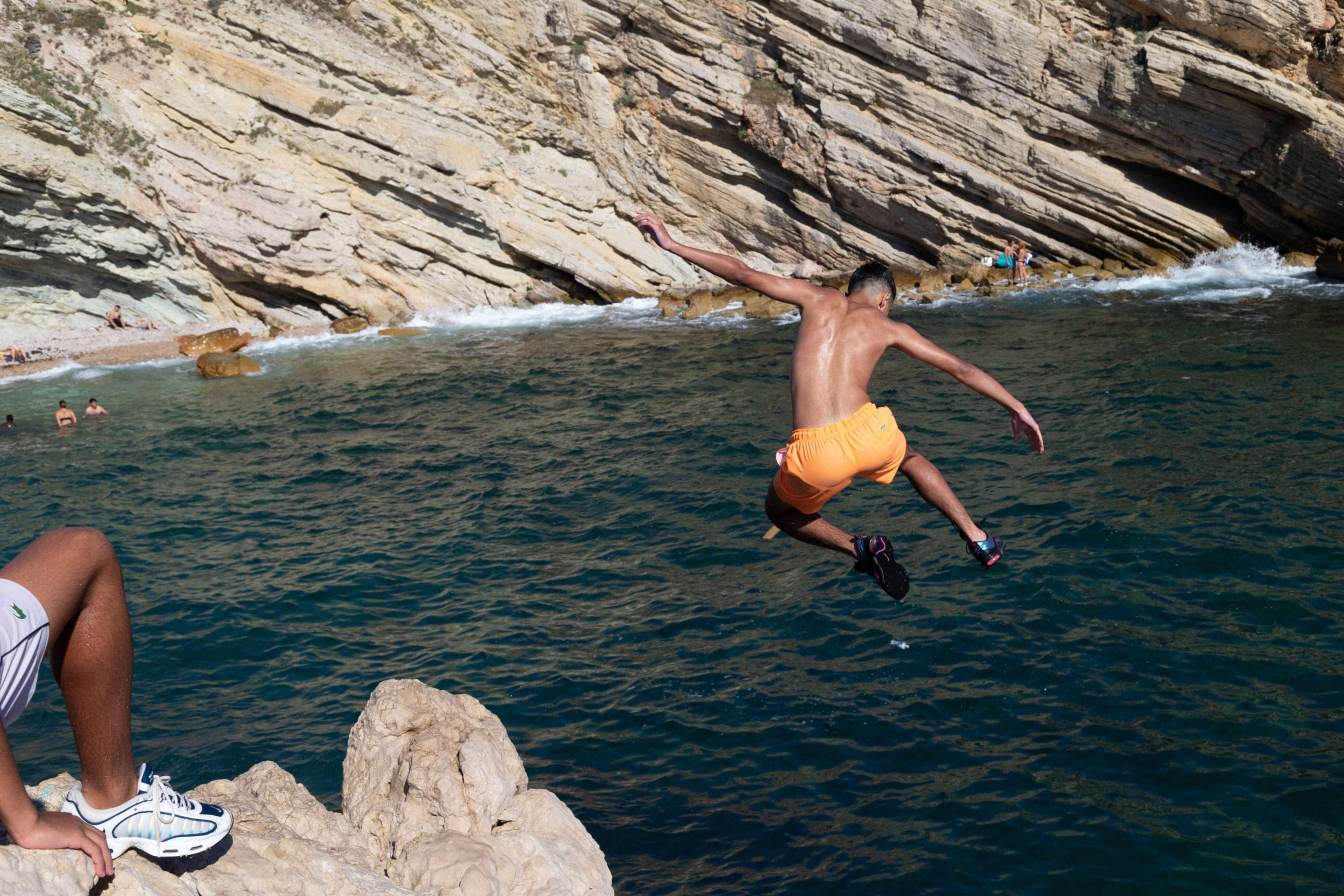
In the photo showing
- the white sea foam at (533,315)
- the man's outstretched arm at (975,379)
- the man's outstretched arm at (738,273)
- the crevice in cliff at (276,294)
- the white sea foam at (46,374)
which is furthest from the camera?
the crevice in cliff at (276,294)

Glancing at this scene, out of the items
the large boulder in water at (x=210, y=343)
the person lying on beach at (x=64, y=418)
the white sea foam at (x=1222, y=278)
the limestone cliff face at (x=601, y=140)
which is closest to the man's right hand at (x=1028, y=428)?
the person lying on beach at (x=64, y=418)

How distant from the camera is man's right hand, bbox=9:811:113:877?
14.2 feet

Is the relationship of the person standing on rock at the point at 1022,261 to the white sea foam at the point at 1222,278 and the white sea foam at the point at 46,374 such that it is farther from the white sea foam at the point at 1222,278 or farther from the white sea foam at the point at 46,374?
the white sea foam at the point at 46,374

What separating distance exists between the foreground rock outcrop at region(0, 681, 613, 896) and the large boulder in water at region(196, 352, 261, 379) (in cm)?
2399

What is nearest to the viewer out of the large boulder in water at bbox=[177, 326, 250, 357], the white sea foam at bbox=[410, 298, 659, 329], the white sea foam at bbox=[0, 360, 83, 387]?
the white sea foam at bbox=[0, 360, 83, 387]

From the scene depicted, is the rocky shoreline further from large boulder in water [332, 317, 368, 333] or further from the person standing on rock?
the person standing on rock

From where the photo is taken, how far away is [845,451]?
26.3 feet

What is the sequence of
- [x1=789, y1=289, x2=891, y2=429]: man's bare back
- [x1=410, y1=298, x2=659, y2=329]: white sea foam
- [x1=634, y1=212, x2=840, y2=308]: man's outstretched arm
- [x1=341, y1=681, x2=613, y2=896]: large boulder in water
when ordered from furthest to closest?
[x1=410, y1=298, x2=659, y2=329]: white sea foam
[x1=789, y1=289, x2=891, y2=429]: man's bare back
[x1=634, y1=212, x2=840, y2=308]: man's outstretched arm
[x1=341, y1=681, x2=613, y2=896]: large boulder in water

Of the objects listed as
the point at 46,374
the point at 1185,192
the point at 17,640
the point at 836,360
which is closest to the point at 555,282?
the point at 46,374

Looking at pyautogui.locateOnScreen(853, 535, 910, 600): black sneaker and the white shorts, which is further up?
the white shorts

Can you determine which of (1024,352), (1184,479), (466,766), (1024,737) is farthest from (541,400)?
(466,766)

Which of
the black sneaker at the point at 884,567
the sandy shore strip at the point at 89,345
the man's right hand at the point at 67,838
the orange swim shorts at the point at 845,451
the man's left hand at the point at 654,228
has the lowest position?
the sandy shore strip at the point at 89,345

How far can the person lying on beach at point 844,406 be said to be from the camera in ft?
26.3

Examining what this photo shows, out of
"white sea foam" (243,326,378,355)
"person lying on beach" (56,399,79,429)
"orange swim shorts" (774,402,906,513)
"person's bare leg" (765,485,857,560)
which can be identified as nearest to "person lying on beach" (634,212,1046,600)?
"orange swim shorts" (774,402,906,513)
